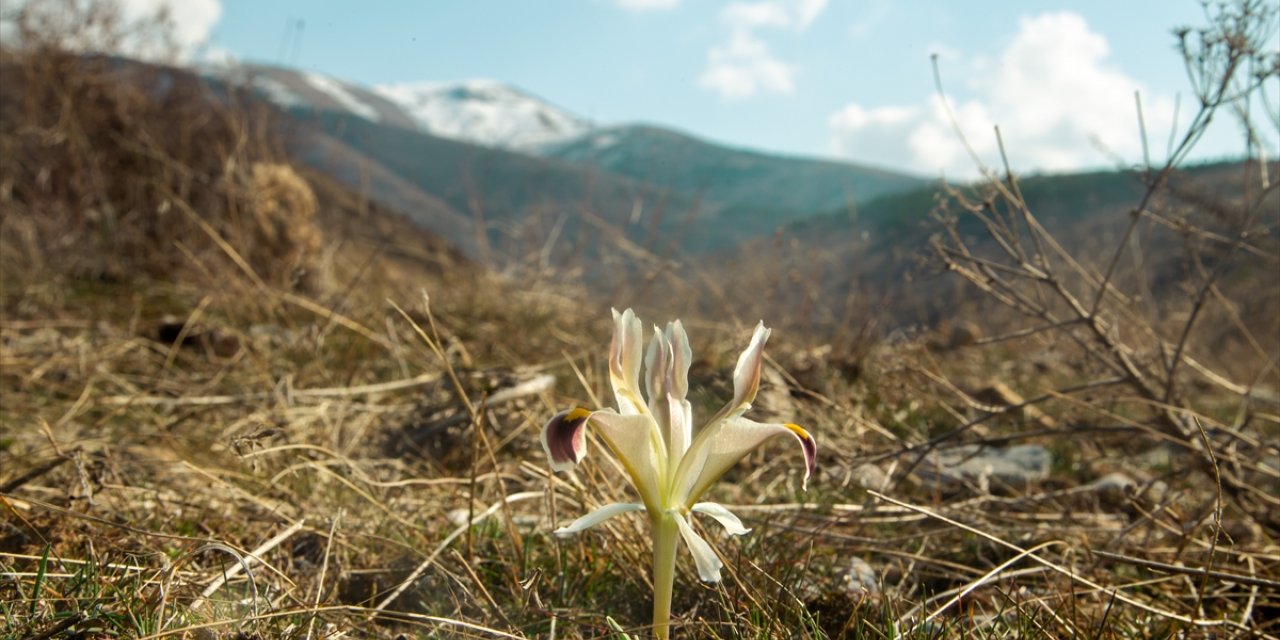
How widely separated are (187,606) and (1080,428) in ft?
8.33

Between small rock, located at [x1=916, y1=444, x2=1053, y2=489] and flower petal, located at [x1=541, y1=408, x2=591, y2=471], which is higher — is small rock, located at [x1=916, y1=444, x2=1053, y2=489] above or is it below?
below

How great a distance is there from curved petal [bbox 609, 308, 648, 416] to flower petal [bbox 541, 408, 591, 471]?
3.6 inches

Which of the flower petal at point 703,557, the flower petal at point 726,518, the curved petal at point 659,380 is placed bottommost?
the flower petal at point 703,557

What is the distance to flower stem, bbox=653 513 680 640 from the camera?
4.85 feet

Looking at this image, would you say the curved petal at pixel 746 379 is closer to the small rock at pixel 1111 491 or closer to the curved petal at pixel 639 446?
the curved petal at pixel 639 446

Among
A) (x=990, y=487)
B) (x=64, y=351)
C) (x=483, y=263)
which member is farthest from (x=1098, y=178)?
(x=64, y=351)

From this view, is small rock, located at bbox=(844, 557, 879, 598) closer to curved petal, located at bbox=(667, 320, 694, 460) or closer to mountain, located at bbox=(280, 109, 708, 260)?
curved petal, located at bbox=(667, 320, 694, 460)

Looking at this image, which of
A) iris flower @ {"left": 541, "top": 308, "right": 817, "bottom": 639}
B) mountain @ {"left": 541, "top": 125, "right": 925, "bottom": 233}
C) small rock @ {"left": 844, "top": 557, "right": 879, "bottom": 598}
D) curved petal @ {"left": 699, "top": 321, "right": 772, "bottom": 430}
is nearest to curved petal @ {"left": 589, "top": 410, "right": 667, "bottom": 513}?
iris flower @ {"left": 541, "top": 308, "right": 817, "bottom": 639}

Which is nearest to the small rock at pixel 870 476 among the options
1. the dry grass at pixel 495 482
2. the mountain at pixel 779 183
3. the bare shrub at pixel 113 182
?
the dry grass at pixel 495 482

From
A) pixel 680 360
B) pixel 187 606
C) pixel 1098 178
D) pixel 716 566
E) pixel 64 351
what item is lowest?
pixel 64 351

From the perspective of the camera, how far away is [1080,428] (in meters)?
2.76

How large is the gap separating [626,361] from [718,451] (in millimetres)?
221

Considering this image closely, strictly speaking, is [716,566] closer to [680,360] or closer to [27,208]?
[680,360]

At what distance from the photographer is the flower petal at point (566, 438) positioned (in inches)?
54.9
